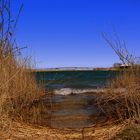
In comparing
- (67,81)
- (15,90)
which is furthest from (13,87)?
(67,81)

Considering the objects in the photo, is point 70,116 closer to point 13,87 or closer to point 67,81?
point 13,87

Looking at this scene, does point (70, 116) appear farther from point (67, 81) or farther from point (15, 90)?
point (67, 81)

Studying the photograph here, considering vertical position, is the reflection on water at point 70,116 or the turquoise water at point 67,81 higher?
the turquoise water at point 67,81

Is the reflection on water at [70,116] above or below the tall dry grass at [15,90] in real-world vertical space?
below

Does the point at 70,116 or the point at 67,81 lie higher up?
the point at 67,81

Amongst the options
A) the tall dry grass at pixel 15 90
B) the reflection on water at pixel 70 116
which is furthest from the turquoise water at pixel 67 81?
the reflection on water at pixel 70 116

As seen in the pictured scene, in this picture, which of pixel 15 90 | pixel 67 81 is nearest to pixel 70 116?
pixel 15 90

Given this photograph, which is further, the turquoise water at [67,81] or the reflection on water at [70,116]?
the turquoise water at [67,81]

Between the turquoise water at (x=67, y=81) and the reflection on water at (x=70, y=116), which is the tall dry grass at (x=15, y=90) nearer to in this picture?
the reflection on water at (x=70, y=116)

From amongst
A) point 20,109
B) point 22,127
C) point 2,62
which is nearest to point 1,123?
point 22,127

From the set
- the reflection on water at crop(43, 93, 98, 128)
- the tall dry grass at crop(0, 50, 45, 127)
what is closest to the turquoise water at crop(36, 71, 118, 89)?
the tall dry grass at crop(0, 50, 45, 127)

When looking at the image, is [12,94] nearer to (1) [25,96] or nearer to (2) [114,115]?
(1) [25,96]

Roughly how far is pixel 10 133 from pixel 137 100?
75.7 inches

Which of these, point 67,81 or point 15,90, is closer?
point 15,90
